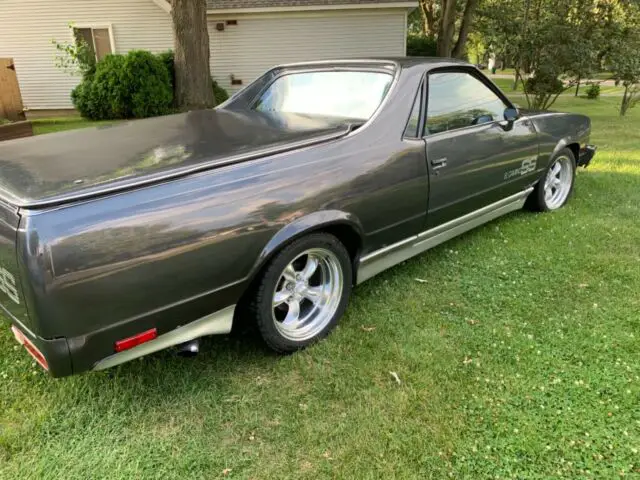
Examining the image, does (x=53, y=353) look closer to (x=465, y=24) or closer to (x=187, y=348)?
(x=187, y=348)

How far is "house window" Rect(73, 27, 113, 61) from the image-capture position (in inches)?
603

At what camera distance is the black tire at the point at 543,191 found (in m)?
4.68

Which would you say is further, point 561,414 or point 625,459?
point 561,414

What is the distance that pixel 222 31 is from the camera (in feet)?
50.3

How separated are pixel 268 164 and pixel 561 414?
182 cm

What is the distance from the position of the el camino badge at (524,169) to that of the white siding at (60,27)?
13.7m

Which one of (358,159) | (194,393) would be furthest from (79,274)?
(358,159)

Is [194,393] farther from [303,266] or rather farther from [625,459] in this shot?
[625,459]

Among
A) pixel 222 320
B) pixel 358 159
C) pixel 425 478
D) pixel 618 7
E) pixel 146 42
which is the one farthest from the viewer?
pixel 146 42

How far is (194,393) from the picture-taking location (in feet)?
8.13

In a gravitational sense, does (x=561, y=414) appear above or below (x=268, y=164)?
below

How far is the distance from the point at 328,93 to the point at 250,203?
5.05 ft

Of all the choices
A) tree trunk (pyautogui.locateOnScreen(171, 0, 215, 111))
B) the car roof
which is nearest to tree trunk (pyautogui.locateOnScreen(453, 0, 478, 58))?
tree trunk (pyautogui.locateOnScreen(171, 0, 215, 111))

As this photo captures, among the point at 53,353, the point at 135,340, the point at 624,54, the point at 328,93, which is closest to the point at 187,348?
the point at 135,340
